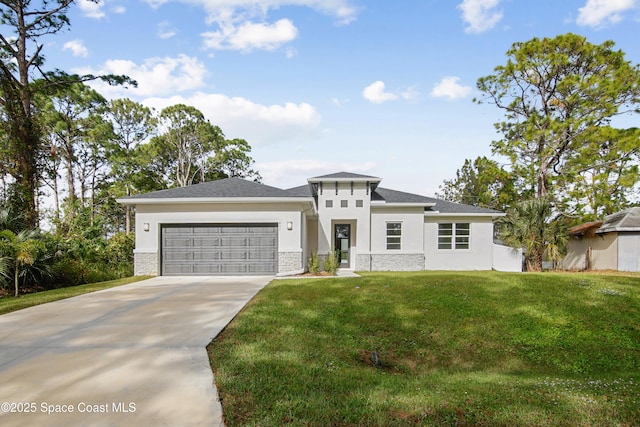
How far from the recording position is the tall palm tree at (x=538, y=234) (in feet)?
56.2

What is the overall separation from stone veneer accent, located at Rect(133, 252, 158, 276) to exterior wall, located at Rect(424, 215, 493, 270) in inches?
500

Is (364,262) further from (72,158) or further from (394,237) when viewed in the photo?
(72,158)

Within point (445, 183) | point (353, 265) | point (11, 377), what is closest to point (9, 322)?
point (11, 377)

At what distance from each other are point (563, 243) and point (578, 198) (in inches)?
247

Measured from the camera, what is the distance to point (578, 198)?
21.4m

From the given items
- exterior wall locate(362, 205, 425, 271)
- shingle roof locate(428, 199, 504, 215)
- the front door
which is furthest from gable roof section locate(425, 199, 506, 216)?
the front door

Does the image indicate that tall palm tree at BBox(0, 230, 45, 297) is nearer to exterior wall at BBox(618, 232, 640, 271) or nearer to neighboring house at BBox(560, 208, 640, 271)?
neighboring house at BBox(560, 208, 640, 271)

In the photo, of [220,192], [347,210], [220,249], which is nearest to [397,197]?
[347,210]

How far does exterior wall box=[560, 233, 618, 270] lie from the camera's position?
1812 cm

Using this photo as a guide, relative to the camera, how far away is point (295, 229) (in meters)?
13.6

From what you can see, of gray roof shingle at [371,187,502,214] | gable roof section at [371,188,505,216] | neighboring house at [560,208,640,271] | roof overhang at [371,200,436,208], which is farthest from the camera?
neighboring house at [560,208,640,271]

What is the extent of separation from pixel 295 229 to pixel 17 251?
28.8 feet

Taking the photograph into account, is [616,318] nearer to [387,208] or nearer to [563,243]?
[387,208]

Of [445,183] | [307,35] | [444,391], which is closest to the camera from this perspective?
[444,391]
